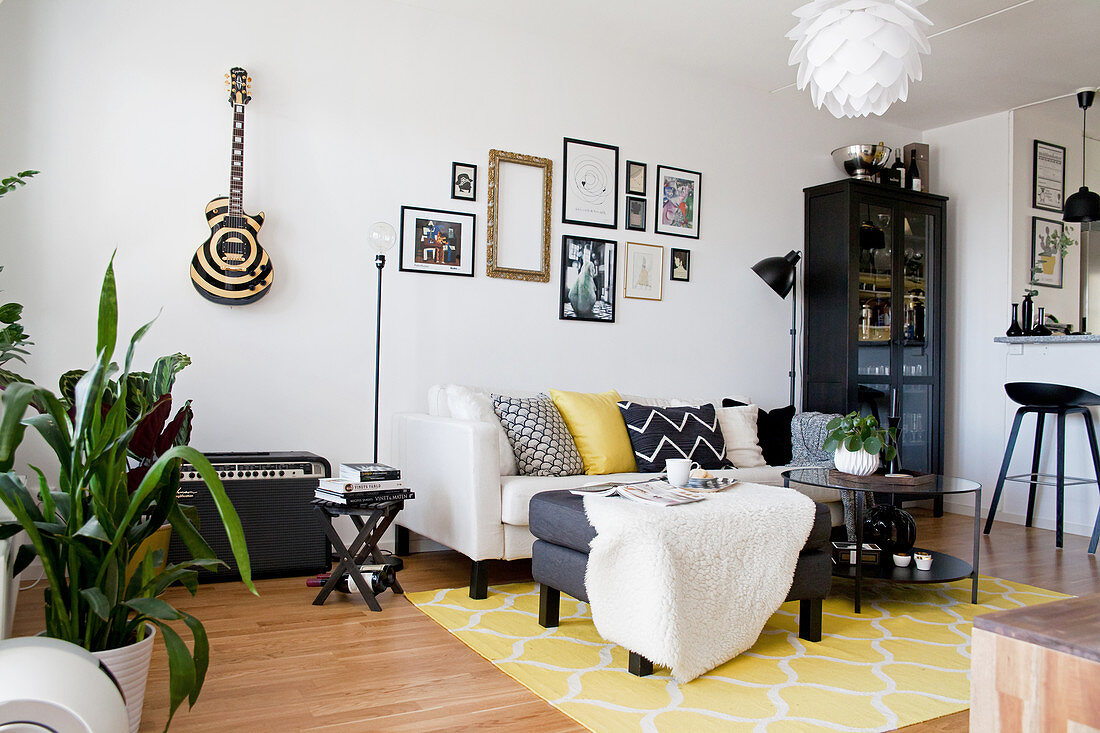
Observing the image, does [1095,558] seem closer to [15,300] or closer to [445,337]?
[445,337]

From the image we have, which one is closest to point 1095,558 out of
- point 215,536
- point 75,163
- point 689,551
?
point 689,551

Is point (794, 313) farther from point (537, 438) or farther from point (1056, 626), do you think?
point (1056, 626)

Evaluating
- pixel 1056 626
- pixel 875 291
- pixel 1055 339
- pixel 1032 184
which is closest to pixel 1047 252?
pixel 1032 184

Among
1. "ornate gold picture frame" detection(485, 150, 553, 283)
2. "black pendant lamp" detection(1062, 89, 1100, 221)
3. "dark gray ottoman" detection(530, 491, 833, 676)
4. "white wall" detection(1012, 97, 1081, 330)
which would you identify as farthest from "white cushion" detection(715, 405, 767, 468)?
"black pendant lamp" detection(1062, 89, 1100, 221)

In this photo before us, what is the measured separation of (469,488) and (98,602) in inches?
65.7

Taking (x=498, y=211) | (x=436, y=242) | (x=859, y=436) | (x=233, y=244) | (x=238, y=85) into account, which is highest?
(x=238, y=85)

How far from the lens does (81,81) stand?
11.2ft

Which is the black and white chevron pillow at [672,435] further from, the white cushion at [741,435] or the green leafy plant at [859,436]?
the green leafy plant at [859,436]

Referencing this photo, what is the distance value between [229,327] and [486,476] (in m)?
1.38

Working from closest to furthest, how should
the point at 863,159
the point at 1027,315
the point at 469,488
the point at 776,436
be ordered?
the point at 469,488
the point at 776,436
the point at 1027,315
the point at 863,159

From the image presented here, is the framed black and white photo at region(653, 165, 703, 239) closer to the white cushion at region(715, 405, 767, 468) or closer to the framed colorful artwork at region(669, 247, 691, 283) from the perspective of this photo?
the framed colorful artwork at region(669, 247, 691, 283)

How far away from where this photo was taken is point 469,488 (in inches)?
127

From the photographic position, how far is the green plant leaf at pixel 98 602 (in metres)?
1.66

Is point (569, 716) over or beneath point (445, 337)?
beneath
